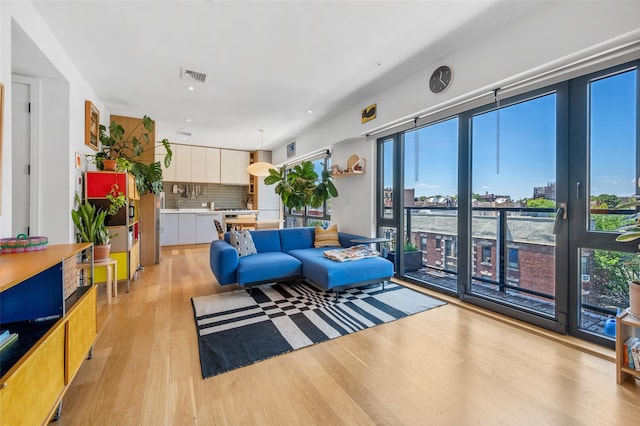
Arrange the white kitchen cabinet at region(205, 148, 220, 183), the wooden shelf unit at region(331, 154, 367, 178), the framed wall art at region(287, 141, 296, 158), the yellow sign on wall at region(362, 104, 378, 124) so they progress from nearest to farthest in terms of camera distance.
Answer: the yellow sign on wall at region(362, 104, 378, 124) < the wooden shelf unit at region(331, 154, 367, 178) < the framed wall art at region(287, 141, 296, 158) < the white kitchen cabinet at region(205, 148, 220, 183)

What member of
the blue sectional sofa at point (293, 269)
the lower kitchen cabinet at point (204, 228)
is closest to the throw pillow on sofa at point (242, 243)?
the blue sectional sofa at point (293, 269)

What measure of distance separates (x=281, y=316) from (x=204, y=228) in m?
5.08

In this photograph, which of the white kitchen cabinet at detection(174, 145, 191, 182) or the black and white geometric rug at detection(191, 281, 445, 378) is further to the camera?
the white kitchen cabinet at detection(174, 145, 191, 182)

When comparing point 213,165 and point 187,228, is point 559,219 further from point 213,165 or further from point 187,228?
point 213,165

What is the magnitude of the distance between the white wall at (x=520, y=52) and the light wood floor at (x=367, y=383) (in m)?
2.23

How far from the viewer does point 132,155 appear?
14.7ft

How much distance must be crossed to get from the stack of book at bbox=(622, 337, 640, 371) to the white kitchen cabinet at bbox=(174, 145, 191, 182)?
778 cm

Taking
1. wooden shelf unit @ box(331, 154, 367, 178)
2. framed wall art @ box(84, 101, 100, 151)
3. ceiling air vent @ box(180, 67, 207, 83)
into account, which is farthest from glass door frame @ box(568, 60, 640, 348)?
framed wall art @ box(84, 101, 100, 151)

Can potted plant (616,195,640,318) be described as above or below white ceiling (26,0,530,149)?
below

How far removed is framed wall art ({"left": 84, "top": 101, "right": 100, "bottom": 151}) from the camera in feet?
11.2

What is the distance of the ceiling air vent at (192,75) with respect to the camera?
318 cm

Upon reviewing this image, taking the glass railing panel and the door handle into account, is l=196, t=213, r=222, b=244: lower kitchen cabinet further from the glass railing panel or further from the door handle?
the door handle

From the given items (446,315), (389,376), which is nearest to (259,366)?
(389,376)

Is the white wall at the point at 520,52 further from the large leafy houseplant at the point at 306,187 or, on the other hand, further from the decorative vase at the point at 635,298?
the decorative vase at the point at 635,298
